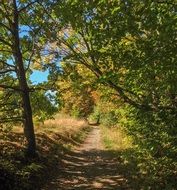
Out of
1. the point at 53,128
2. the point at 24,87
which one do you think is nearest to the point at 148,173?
the point at 24,87

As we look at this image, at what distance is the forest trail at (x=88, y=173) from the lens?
46.9 feet

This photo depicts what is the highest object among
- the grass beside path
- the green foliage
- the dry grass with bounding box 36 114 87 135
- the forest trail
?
the green foliage

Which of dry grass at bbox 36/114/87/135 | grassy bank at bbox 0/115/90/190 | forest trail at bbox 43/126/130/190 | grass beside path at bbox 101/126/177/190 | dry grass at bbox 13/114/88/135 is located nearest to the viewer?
grassy bank at bbox 0/115/90/190

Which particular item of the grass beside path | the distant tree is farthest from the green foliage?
the grass beside path

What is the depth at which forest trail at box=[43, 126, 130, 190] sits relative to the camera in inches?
563

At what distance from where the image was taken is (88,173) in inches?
673

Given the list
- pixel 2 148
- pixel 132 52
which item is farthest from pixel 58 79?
pixel 132 52

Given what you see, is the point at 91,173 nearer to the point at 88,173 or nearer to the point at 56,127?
the point at 88,173

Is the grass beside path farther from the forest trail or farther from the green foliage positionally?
the green foliage

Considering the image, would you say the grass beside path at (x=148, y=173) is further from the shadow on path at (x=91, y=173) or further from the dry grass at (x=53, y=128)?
the dry grass at (x=53, y=128)

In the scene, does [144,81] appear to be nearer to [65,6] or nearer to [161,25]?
[161,25]

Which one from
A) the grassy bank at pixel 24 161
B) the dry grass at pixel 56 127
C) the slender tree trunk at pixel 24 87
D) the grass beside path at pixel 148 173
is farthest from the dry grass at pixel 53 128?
the grass beside path at pixel 148 173

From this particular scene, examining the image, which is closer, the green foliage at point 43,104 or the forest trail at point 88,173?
the forest trail at point 88,173

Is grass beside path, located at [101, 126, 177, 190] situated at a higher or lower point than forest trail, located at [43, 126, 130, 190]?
higher
